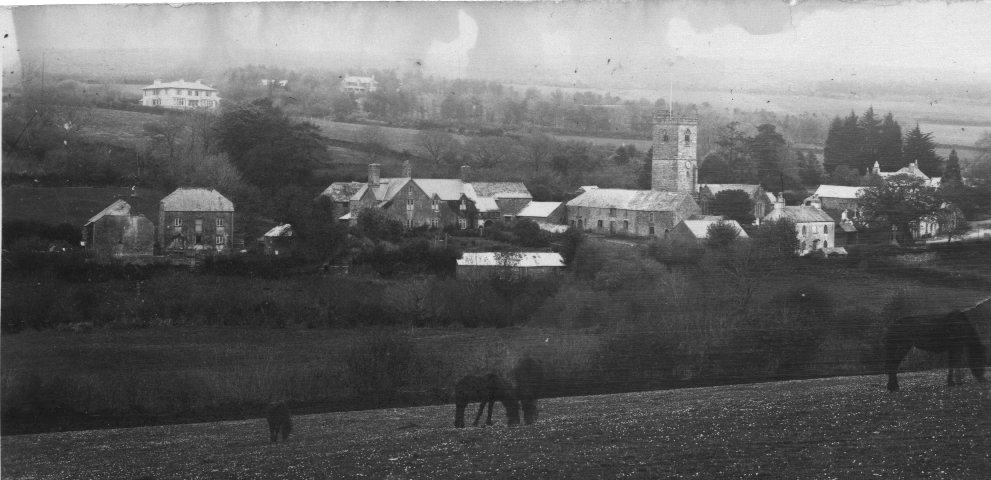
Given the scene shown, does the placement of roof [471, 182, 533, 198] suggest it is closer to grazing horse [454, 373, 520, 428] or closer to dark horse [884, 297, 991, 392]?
grazing horse [454, 373, 520, 428]

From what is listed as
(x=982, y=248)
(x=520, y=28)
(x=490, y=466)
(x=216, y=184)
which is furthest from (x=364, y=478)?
(x=982, y=248)

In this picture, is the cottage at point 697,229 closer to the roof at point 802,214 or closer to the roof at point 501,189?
the roof at point 802,214

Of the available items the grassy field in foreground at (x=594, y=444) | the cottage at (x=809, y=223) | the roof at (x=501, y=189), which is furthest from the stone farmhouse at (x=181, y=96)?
the cottage at (x=809, y=223)

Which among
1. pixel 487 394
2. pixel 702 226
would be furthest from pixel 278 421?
pixel 702 226

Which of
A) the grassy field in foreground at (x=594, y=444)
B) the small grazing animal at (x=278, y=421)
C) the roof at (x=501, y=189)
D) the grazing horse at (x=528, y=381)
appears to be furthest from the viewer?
the roof at (x=501, y=189)

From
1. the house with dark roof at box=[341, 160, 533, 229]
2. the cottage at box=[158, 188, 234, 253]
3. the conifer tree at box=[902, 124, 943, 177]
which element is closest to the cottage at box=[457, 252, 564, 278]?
the house with dark roof at box=[341, 160, 533, 229]

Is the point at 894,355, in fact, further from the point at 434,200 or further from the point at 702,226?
the point at 434,200

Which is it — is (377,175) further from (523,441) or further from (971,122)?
(971,122)
